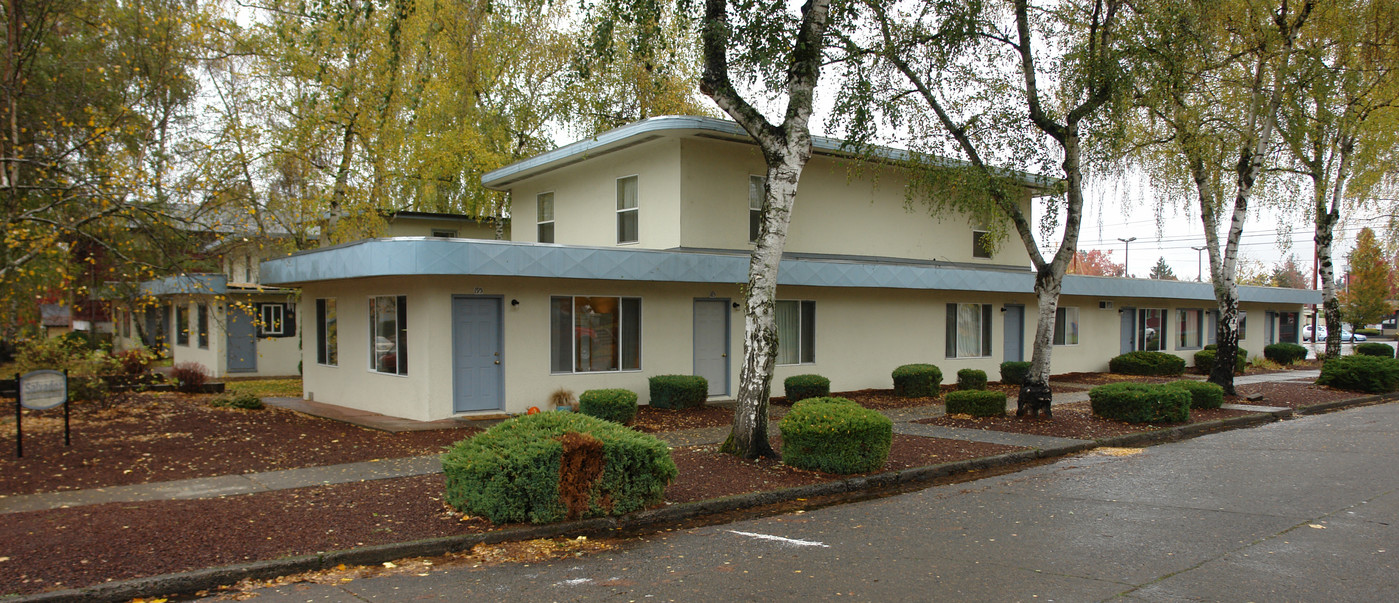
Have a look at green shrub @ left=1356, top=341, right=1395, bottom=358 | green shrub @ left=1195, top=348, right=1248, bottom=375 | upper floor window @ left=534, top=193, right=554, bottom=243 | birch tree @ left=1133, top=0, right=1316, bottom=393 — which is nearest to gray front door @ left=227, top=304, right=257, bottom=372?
upper floor window @ left=534, top=193, right=554, bottom=243

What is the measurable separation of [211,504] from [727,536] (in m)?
5.09

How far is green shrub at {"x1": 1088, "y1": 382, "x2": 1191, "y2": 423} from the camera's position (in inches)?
585

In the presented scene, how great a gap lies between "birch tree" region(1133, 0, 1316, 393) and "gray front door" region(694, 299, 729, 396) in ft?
30.2

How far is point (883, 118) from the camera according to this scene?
13.6 meters

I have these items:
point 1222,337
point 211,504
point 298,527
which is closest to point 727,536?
point 298,527

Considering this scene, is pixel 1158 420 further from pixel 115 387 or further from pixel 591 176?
pixel 115 387

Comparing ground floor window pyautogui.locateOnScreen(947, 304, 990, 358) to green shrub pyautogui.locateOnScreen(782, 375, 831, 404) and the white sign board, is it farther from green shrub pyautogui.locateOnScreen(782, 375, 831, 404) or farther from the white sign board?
the white sign board

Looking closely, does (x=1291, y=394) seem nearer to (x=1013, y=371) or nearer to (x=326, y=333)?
(x=1013, y=371)

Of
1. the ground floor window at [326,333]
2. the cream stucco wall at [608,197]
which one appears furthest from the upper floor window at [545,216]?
the ground floor window at [326,333]

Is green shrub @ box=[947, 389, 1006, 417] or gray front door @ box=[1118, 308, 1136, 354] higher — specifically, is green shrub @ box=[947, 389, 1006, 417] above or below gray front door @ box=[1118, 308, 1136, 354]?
below

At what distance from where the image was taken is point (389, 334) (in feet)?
51.1

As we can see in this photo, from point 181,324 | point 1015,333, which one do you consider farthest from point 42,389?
point 1015,333

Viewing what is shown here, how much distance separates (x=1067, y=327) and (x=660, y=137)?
1568 cm

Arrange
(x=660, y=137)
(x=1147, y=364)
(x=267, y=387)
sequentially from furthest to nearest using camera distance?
(x=1147, y=364)
(x=267, y=387)
(x=660, y=137)
